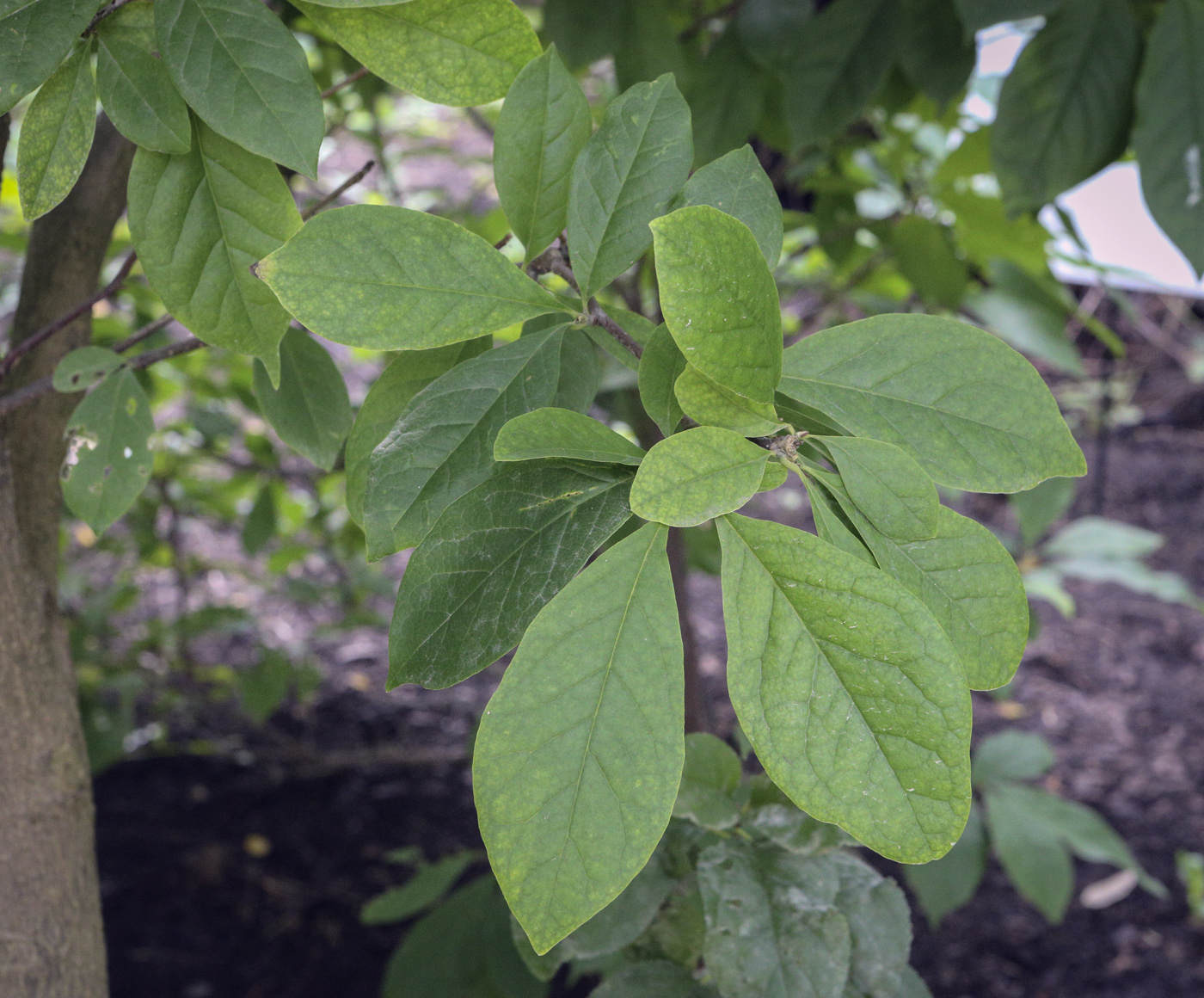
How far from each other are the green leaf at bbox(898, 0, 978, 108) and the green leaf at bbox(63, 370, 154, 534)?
2.96 feet

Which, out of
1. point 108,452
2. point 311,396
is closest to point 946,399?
point 311,396

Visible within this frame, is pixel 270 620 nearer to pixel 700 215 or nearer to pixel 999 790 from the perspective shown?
pixel 999 790

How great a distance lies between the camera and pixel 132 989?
1.78m

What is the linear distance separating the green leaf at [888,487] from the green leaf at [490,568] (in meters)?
0.11

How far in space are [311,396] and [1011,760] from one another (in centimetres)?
172

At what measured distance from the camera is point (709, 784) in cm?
74

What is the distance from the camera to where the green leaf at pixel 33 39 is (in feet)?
1.57

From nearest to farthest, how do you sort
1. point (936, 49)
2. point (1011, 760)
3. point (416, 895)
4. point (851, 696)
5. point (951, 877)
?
1. point (851, 696)
2. point (936, 49)
3. point (416, 895)
4. point (951, 877)
5. point (1011, 760)

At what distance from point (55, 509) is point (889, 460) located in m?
0.76

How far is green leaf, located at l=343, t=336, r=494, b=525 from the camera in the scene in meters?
0.58

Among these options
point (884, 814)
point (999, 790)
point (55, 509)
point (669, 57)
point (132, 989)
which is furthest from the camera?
point (999, 790)

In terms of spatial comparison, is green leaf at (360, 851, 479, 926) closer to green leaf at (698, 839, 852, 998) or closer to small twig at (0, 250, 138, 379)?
green leaf at (698, 839, 852, 998)

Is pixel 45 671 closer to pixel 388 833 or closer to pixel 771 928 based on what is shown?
pixel 771 928

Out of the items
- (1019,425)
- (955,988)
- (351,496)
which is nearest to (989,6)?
(1019,425)
